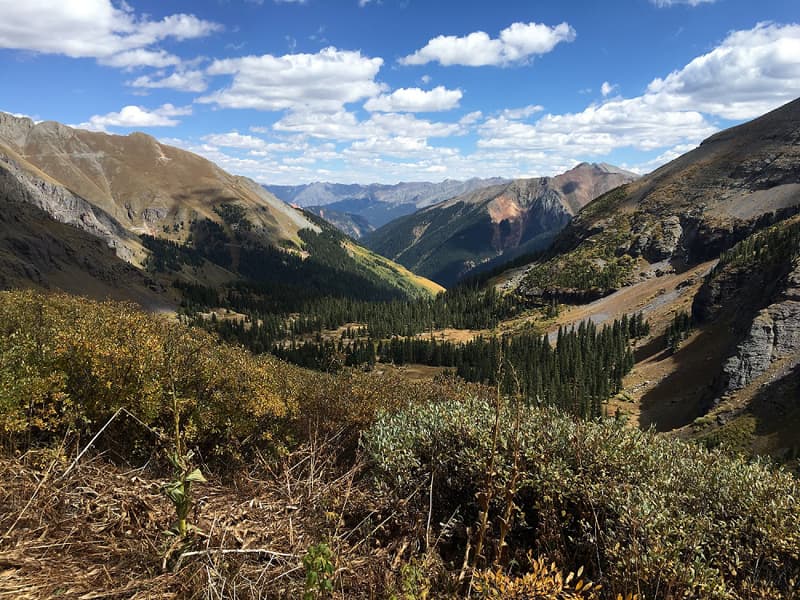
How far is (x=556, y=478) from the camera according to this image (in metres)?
16.8

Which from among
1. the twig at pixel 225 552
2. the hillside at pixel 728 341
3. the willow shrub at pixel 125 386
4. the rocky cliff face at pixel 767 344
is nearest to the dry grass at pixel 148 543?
the twig at pixel 225 552

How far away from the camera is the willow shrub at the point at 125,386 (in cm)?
2052

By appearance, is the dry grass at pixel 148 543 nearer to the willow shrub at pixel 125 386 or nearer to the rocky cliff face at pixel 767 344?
the willow shrub at pixel 125 386

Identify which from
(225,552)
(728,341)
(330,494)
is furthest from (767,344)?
(225,552)

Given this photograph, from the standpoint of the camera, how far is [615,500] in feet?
52.4

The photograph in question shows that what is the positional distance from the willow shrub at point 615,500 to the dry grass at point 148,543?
5969mm

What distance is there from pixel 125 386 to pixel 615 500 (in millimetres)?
23595

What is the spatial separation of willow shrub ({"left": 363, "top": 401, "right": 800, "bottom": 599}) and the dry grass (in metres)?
5.97

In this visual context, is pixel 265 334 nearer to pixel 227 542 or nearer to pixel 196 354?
pixel 196 354

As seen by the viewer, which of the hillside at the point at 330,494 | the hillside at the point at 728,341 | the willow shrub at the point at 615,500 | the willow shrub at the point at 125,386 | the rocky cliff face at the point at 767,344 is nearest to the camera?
the hillside at the point at 330,494

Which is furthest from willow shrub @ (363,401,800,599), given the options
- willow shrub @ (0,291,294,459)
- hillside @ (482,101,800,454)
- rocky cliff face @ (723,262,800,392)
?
rocky cliff face @ (723,262,800,392)

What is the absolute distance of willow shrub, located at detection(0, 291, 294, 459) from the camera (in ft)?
67.3

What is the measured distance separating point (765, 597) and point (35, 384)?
1098 inches

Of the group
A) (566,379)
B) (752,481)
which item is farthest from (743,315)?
(752,481)
